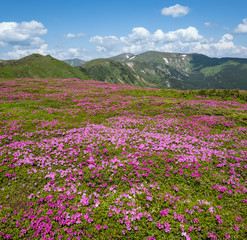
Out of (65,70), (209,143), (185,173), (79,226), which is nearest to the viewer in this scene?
(79,226)

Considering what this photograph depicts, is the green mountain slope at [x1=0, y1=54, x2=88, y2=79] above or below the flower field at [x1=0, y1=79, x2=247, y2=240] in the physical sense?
above

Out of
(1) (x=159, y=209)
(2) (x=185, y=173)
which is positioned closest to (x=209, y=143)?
(2) (x=185, y=173)

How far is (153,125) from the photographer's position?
813 inches

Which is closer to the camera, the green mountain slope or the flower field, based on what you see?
the flower field

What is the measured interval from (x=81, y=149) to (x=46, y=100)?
916 inches

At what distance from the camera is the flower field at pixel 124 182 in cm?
811

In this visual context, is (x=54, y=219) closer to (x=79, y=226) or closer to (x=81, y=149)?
(x=79, y=226)

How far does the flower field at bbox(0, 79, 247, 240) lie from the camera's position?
8.11 meters

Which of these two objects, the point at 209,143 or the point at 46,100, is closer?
the point at 209,143

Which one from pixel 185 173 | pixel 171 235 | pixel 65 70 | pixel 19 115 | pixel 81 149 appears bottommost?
pixel 171 235

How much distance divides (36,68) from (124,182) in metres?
179

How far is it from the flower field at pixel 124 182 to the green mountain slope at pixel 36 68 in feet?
460

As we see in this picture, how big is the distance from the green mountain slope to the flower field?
140321 mm

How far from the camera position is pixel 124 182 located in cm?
1088
